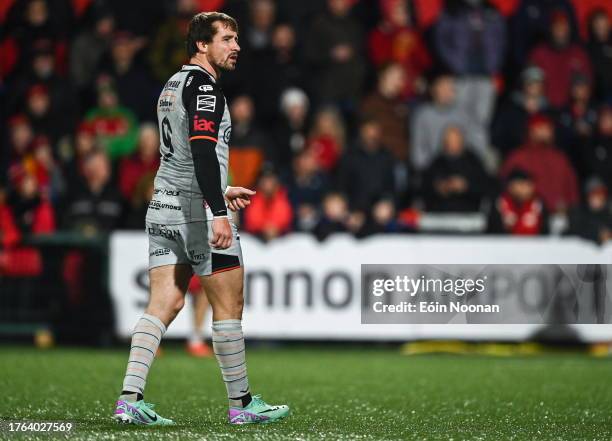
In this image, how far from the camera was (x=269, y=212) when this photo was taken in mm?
14570

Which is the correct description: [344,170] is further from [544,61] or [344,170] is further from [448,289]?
[448,289]

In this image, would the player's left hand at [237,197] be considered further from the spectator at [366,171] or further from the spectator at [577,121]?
the spectator at [577,121]

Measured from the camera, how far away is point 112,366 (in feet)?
37.8

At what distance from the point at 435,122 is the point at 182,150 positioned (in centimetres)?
976

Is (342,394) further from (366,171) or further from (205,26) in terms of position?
(366,171)

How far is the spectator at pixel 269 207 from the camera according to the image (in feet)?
47.5

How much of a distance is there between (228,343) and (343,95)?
405 inches

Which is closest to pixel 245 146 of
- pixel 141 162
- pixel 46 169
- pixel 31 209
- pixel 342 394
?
pixel 141 162

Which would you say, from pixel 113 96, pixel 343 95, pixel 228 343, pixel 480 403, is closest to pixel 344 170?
pixel 343 95

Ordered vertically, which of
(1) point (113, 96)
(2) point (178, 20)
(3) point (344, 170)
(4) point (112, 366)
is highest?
(2) point (178, 20)

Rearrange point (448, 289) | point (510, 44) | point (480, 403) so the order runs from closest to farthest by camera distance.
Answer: point (480, 403)
point (448, 289)
point (510, 44)

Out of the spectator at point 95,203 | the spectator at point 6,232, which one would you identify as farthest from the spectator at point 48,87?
the spectator at point 6,232

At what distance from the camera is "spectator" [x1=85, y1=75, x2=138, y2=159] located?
16.2 metres

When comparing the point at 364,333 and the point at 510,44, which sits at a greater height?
the point at 510,44
